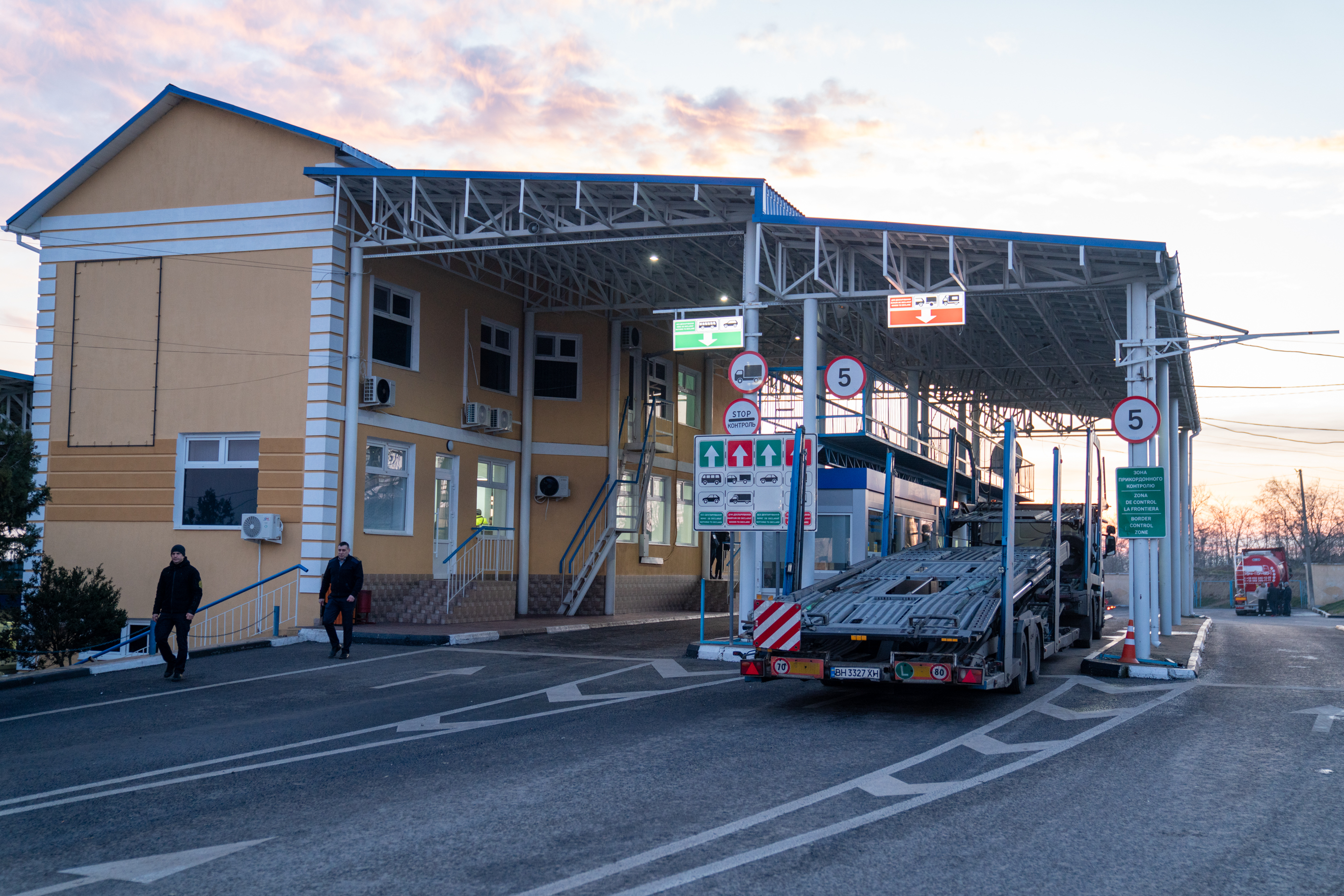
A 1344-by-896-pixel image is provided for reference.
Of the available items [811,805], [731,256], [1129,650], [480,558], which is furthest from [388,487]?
[811,805]

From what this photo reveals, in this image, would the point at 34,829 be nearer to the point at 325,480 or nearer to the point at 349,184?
the point at 325,480

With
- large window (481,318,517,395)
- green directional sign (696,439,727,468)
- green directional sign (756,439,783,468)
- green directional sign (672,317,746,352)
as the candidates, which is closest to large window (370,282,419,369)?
Answer: large window (481,318,517,395)

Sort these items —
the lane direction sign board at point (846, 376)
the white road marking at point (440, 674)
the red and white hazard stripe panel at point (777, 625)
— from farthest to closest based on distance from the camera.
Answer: the lane direction sign board at point (846, 376)
the white road marking at point (440, 674)
the red and white hazard stripe panel at point (777, 625)

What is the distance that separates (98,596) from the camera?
17453 mm

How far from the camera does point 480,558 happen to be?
24.6 meters

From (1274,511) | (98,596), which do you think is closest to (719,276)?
(98,596)

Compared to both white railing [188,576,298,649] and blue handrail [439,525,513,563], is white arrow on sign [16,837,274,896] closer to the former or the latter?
white railing [188,576,298,649]

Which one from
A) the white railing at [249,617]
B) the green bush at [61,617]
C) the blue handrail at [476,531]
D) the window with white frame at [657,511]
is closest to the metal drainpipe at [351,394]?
the white railing at [249,617]

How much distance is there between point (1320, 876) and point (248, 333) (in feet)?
62.2

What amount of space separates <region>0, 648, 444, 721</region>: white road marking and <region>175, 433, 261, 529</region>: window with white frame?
5.32 meters

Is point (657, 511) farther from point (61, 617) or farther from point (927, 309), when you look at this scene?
point (61, 617)

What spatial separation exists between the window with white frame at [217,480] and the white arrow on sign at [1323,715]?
54.1 ft

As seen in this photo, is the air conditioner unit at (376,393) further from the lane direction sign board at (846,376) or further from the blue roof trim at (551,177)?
the lane direction sign board at (846,376)

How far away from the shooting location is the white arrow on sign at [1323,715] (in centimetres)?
1009
